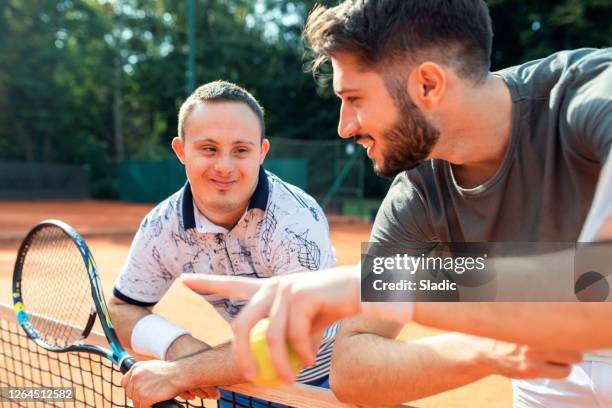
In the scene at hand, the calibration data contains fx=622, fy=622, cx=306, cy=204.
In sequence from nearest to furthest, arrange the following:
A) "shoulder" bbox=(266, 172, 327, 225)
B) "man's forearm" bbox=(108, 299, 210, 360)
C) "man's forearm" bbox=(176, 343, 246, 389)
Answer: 1. "man's forearm" bbox=(176, 343, 246, 389)
2. "man's forearm" bbox=(108, 299, 210, 360)
3. "shoulder" bbox=(266, 172, 327, 225)

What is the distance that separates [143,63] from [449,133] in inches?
958

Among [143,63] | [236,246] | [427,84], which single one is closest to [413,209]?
[427,84]

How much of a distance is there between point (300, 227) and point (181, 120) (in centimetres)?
64

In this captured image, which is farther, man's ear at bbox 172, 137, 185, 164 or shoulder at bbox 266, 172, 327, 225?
man's ear at bbox 172, 137, 185, 164

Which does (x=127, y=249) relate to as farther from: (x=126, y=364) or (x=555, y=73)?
(x=555, y=73)

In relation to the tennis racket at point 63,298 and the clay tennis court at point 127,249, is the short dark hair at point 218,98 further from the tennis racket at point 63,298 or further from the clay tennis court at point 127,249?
the clay tennis court at point 127,249

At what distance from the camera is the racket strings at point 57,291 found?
2.41 m

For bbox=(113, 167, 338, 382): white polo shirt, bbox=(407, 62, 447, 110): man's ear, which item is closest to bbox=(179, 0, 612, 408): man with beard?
bbox=(407, 62, 447, 110): man's ear

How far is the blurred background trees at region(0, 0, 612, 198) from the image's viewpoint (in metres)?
20.2

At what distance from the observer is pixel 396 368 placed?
129 cm

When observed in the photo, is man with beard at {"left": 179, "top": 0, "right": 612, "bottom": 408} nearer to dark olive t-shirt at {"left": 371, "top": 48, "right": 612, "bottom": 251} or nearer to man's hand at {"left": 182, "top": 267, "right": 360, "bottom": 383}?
dark olive t-shirt at {"left": 371, "top": 48, "right": 612, "bottom": 251}

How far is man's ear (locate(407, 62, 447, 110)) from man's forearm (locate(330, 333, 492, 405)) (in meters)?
0.46

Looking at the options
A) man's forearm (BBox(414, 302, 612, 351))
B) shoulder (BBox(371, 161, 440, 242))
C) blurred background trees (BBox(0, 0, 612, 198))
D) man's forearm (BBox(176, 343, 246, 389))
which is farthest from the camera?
blurred background trees (BBox(0, 0, 612, 198))

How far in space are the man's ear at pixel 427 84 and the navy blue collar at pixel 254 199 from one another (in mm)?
866
